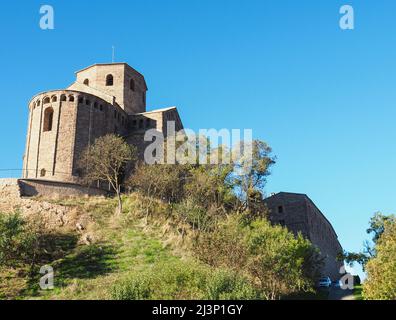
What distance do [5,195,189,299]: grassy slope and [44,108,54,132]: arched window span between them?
27.4 feet

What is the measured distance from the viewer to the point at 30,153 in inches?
1583

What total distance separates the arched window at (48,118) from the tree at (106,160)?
479cm

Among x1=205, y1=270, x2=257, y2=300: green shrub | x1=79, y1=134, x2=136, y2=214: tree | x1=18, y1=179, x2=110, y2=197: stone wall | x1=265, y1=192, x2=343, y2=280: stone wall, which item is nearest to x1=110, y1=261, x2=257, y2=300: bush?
x1=205, y1=270, x2=257, y2=300: green shrub

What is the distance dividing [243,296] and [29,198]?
19.2 m

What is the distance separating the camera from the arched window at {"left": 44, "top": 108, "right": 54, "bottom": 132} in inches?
1609

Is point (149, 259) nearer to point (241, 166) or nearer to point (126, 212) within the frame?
point (126, 212)

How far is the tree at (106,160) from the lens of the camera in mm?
36400

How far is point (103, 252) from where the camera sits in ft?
93.6

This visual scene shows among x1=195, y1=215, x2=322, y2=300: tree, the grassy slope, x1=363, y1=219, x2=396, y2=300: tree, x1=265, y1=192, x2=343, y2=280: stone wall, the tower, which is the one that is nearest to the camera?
x1=363, y1=219, x2=396, y2=300: tree

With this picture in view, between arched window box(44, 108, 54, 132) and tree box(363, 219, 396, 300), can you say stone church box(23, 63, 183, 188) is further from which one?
tree box(363, 219, 396, 300)

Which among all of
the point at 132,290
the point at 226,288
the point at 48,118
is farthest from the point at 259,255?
the point at 48,118

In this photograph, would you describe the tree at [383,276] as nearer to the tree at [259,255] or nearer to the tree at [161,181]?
the tree at [259,255]

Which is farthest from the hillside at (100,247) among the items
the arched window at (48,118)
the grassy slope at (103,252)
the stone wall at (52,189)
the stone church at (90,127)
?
the arched window at (48,118)

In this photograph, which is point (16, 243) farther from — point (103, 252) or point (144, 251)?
point (144, 251)
